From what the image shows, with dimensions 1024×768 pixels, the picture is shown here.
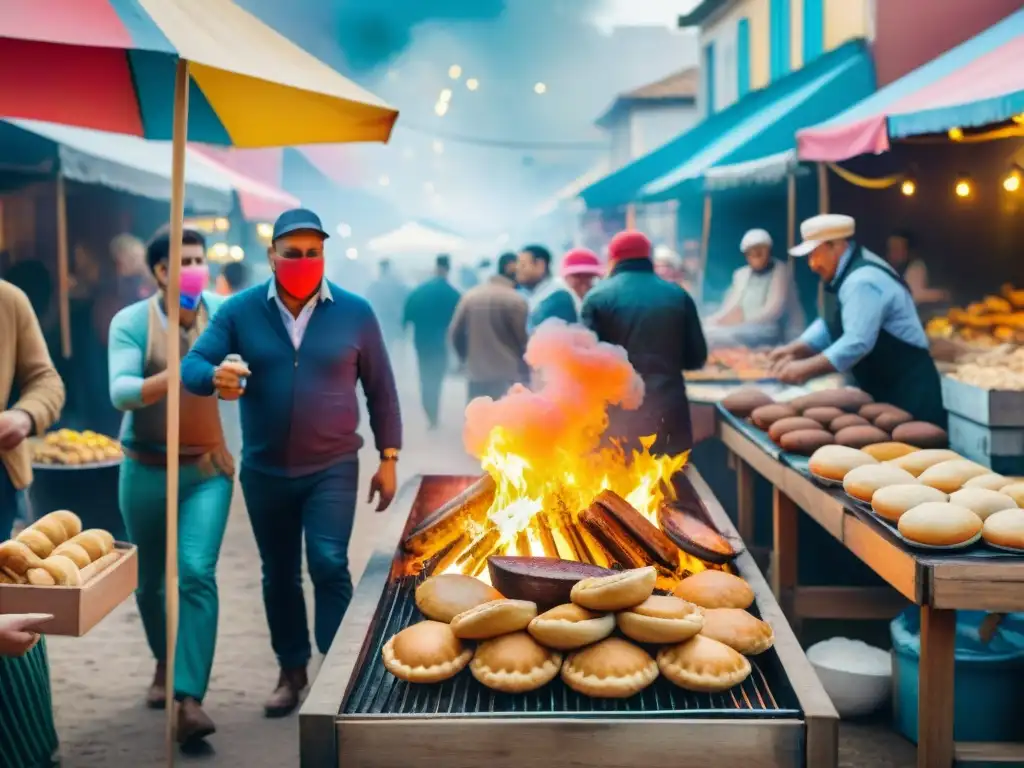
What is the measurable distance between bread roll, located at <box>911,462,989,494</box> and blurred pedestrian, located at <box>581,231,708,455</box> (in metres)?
1.88

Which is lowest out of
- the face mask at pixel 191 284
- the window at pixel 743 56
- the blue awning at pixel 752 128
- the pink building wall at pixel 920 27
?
the face mask at pixel 191 284

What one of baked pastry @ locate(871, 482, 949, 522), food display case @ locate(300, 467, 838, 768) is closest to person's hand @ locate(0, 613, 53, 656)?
food display case @ locate(300, 467, 838, 768)

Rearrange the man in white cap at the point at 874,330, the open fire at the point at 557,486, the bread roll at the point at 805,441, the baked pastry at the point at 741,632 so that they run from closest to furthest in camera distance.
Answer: the baked pastry at the point at 741,632 < the open fire at the point at 557,486 < the bread roll at the point at 805,441 < the man in white cap at the point at 874,330

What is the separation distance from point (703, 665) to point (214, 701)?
2943 millimetres

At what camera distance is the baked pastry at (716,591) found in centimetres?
346

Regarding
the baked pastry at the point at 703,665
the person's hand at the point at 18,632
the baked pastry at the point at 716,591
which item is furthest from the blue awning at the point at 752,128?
the person's hand at the point at 18,632

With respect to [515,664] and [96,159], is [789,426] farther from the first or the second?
[96,159]

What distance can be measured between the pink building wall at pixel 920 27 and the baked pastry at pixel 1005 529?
359 inches

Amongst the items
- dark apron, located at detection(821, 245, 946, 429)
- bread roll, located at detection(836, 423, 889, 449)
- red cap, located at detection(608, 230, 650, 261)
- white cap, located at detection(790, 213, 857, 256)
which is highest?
white cap, located at detection(790, 213, 857, 256)

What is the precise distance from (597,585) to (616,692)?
0.35m

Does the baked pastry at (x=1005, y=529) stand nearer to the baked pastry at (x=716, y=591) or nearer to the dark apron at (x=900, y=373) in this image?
the baked pastry at (x=716, y=591)

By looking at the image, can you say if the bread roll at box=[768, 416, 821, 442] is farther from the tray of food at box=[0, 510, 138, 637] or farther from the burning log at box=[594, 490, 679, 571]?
the tray of food at box=[0, 510, 138, 637]

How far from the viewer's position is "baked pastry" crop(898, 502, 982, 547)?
141 inches

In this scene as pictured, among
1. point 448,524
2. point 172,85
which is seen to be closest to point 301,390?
point 448,524
